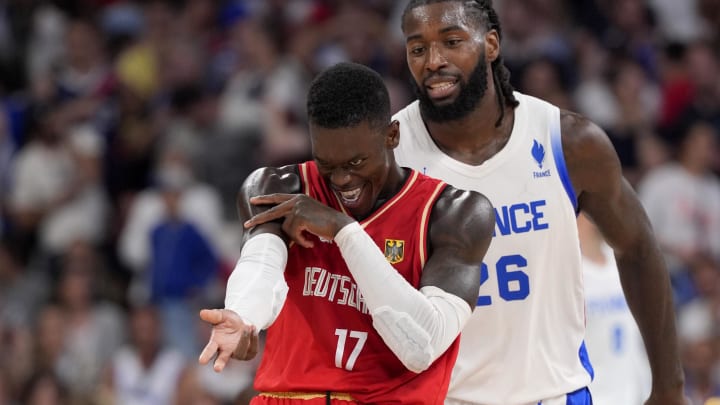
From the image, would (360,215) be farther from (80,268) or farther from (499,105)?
(80,268)

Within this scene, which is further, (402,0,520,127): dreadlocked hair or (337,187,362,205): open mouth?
(402,0,520,127): dreadlocked hair

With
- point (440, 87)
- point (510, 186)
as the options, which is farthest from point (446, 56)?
point (510, 186)

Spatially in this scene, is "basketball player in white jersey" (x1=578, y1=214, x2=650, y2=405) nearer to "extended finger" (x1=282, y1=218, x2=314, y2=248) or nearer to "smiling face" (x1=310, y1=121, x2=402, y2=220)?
"smiling face" (x1=310, y1=121, x2=402, y2=220)

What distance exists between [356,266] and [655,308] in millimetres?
1881

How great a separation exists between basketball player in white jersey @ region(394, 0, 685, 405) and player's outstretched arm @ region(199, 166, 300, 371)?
811 mm

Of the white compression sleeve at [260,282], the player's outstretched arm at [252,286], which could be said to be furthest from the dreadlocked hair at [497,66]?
the white compression sleeve at [260,282]

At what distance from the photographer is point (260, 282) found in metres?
4.00

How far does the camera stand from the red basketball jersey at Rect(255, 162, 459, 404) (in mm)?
4117

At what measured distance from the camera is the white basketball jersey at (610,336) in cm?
718

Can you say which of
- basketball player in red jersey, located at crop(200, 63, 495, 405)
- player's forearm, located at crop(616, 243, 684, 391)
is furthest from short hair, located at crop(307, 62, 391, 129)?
player's forearm, located at crop(616, 243, 684, 391)

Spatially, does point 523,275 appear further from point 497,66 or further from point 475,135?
point 497,66

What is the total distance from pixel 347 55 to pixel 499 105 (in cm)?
659

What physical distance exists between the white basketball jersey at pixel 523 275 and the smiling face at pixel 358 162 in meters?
0.70

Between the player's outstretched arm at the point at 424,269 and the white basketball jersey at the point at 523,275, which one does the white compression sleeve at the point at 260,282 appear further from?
the white basketball jersey at the point at 523,275
